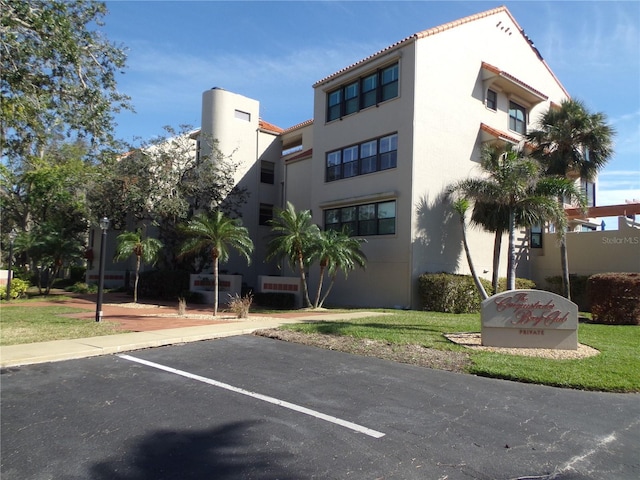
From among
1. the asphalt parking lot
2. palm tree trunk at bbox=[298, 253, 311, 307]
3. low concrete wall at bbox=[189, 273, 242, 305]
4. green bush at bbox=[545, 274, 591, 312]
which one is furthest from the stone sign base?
low concrete wall at bbox=[189, 273, 242, 305]

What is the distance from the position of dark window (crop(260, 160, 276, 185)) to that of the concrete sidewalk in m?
17.2

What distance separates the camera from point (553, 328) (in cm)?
1045

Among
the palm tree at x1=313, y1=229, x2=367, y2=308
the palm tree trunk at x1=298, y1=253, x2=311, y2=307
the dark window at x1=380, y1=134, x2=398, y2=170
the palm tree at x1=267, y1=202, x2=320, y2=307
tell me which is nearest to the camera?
the palm tree at x1=313, y1=229, x2=367, y2=308

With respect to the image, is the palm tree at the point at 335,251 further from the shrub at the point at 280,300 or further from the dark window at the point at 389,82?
the dark window at the point at 389,82

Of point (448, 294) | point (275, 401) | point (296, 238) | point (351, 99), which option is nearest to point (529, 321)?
point (275, 401)

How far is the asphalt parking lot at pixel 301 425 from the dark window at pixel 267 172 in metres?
A: 22.2

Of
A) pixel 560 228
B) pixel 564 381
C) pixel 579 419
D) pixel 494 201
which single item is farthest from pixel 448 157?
pixel 579 419

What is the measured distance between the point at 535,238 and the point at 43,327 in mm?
22038

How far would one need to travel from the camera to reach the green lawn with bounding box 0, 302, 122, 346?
1120 centimetres

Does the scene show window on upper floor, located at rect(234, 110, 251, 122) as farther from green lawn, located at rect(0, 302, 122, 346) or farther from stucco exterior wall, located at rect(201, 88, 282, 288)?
green lawn, located at rect(0, 302, 122, 346)

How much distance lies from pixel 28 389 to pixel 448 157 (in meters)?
18.2

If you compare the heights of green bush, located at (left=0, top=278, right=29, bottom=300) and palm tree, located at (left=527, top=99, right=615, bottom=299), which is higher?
palm tree, located at (left=527, top=99, right=615, bottom=299)

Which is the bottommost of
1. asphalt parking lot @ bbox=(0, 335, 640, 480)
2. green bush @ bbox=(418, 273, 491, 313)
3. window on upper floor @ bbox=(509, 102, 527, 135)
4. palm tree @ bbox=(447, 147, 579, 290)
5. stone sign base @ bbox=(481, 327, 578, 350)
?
asphalt parking lot @ bbox=(0, 335, 640, 480)

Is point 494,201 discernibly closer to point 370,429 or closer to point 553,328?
point 553,328
